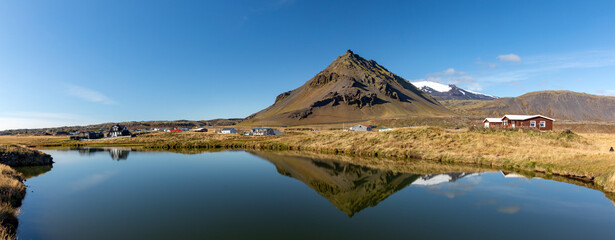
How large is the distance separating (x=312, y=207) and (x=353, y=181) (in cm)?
843

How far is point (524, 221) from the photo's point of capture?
13148 millimetres

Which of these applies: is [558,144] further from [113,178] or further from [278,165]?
[113,178]

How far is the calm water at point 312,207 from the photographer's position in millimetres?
11609

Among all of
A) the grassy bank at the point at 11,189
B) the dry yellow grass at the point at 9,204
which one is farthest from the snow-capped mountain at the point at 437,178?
the grassy bank at the point at 11,189

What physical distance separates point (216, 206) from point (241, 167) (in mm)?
15288

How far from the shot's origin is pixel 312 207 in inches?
607

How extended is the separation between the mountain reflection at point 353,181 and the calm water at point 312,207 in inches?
3.5

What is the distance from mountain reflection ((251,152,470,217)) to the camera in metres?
17.2

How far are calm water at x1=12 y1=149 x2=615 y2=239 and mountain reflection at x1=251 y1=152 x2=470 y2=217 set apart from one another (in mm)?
90

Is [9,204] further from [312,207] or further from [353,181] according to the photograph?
[353,181]

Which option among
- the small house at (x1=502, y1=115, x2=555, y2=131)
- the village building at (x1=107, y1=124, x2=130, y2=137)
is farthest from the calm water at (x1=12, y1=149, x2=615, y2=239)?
the village building at (x1=107, y1=124, x2=130, y2=137)

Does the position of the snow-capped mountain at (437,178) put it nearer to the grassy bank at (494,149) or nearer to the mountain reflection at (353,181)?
the mountain reflection at (353,181)

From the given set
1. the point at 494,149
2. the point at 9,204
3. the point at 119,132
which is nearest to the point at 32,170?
the point at 9,204

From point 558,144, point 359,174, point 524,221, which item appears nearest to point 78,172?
point 359,174
